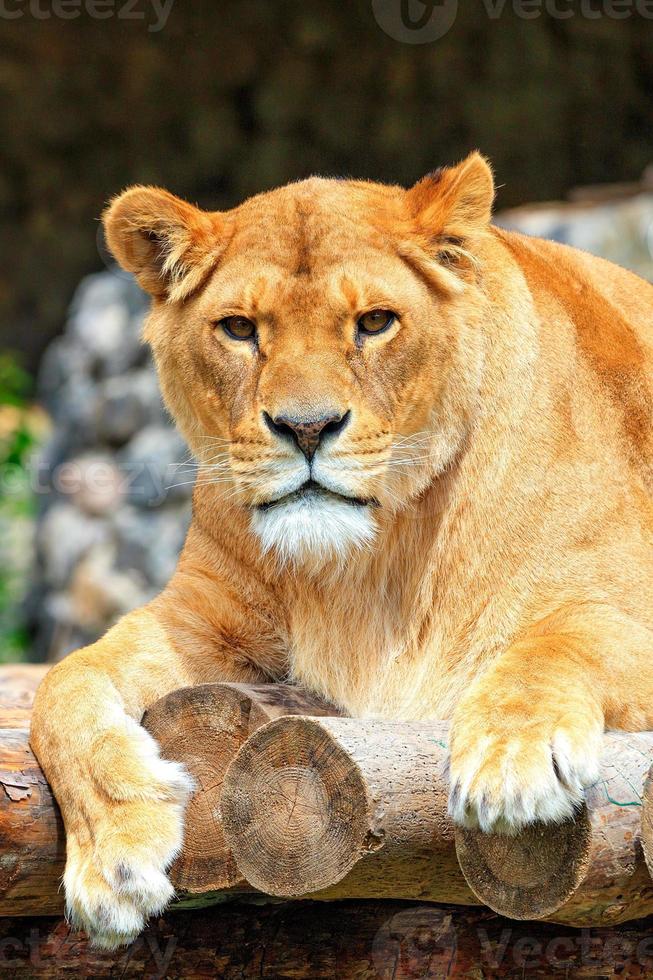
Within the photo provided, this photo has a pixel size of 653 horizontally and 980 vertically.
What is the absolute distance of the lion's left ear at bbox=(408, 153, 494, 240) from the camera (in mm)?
2881

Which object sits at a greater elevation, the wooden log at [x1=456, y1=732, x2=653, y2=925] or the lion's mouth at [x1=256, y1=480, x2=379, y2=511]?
the lion's mouth at [x1=256, y1=480, x2=379, y2=511]

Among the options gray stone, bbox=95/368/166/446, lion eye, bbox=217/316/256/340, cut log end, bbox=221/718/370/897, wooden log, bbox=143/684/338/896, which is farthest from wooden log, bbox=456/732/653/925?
gray stone, bbox=95/368/166/446

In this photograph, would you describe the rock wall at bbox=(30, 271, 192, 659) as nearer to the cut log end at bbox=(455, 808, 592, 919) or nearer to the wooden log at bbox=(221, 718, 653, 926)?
the wooden log at bbox=(221, 718, 653, 926)

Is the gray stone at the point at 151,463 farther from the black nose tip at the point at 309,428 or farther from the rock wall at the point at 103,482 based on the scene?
the black nose tip at the point at 309,428

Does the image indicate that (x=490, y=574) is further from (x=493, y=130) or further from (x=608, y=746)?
(x=493, y=130)

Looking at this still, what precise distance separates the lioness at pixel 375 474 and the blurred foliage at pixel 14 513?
473cm

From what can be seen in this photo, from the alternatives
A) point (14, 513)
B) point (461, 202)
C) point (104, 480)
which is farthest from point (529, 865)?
point (14, 513)

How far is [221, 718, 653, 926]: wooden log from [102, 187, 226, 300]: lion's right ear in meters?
1.18

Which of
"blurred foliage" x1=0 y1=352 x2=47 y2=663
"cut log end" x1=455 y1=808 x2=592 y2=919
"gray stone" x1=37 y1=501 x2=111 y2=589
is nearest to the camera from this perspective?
"cut log end" x1=455 y1=808 x2=592 y2=919

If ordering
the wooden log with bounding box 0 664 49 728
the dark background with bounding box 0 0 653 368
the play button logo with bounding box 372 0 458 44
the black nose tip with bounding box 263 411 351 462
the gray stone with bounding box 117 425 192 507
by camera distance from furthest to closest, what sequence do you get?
the dark background with bounding box 0 0 653 368 → the play button logo with bounding box 372 0 458 44 → the gray stone with bounding box 117 425 192 507 → the wooden log with bounding box 0 664 49 728 → the black nose tip with bounding box 263 411 351 462

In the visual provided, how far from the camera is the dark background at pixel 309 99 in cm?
998

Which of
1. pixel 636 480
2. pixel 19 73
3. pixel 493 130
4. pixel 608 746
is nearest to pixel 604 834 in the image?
pixel 608 746

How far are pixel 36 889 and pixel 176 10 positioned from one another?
8.74m

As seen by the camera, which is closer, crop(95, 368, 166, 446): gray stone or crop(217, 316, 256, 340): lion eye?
crop(217, 316, 256, 340): lion eye
